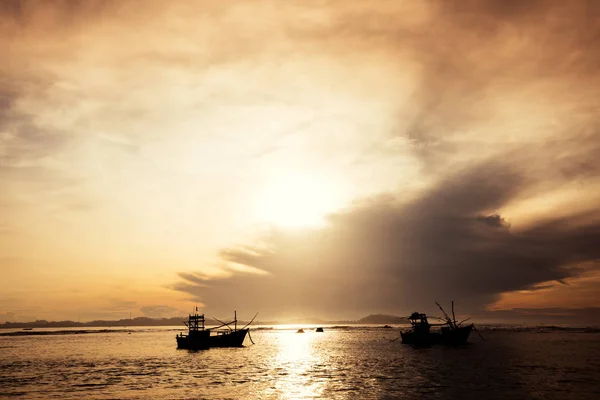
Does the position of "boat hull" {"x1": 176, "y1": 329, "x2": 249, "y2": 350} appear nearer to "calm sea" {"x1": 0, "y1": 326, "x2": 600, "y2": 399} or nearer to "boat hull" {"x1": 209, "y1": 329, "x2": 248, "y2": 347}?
"boat hull" {"x1": 209, "y1": 329, "x2": 248, "y2": 347}

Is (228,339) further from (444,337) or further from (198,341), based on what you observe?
(444,337)

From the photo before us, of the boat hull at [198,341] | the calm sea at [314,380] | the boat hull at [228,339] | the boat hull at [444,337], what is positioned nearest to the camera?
the calm sea at [314,380]

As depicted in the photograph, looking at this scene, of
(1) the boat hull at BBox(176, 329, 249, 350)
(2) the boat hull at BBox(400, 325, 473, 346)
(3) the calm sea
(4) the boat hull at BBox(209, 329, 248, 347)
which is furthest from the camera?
(4) the boat hull at BBox(209, 329, 248, 347)

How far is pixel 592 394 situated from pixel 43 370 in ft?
212

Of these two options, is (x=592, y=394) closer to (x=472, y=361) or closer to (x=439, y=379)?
(x=439, y=379)

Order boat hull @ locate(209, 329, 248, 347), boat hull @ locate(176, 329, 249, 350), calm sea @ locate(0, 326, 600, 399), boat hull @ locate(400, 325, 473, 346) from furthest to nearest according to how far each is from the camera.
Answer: boat hull @ locate(209, 329, 248, 347) < boat hull @ locate(400, 325, 473, 346) < boat hull @ locate(176, 329, 249, 350) < calm sea @ locate(0, 326, 600, 399)

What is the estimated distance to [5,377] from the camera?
5181 cm

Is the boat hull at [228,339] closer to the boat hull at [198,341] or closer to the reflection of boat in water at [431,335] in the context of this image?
the boat hull at [198,341]

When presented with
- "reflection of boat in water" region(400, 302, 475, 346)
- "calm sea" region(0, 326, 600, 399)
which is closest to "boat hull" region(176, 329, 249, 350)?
"calm sea" region(0, 326, 600, 399)

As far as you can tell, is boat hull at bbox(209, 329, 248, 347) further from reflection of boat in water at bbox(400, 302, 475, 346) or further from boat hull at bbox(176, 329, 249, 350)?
reflection of boat in water at bbox(400, 302, 475, 346)

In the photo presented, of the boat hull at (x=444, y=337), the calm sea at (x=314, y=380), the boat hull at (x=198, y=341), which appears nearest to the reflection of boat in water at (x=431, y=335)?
the boat hull at (x=444, y=337)

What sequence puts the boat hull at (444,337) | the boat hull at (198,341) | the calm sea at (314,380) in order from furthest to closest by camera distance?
the boat hull at (444,337) → the boat hull at (198,341) → the calm sea at (314,380)

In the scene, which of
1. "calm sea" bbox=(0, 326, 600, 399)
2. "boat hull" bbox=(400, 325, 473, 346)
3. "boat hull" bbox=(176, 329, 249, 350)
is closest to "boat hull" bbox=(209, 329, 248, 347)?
"boat hull" bbox=(176, 329, 249, 350)

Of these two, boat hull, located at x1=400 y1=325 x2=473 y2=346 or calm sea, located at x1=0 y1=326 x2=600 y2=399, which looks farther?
boat hull, located at x1=400 y1=325 x2=473 y2=346
